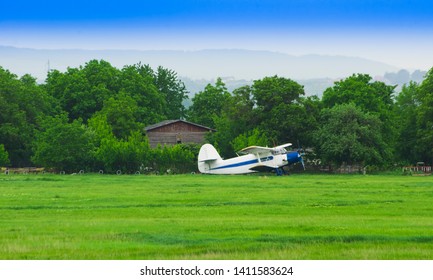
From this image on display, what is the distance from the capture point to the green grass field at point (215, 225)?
1831 centimetres

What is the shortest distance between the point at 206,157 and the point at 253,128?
365 inches

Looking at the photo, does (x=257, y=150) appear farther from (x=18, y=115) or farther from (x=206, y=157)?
(x=18, y=115)

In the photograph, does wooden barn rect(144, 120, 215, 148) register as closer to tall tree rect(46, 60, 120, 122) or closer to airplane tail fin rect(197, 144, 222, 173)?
tall tree rect(46, 60, 120, 122)

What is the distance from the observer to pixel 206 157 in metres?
77.2

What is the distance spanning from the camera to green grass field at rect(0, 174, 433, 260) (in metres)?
18.3

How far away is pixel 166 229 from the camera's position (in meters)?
22.7

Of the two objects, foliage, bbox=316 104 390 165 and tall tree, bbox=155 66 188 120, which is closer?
foliage, bbox=316 104 390 165

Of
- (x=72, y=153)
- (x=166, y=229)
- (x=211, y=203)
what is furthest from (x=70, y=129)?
(x=166, y=229)

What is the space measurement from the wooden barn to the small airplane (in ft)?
64.4

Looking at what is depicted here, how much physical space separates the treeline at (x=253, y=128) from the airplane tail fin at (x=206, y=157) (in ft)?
8.45

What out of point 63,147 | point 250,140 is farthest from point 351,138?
point 63,147

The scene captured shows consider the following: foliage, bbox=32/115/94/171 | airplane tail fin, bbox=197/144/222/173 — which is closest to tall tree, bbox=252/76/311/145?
airplane tail fin, bbox=197/144/222/173

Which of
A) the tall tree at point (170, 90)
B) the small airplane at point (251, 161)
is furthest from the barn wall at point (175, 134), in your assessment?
the tall tree at point (170, 90)

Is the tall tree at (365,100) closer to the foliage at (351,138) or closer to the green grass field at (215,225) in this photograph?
the foliage at (351,138)
